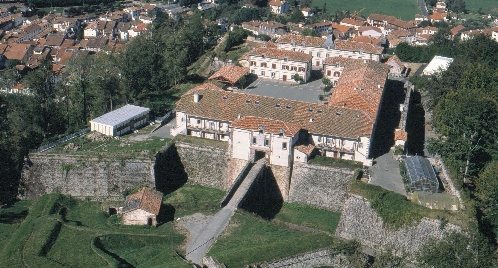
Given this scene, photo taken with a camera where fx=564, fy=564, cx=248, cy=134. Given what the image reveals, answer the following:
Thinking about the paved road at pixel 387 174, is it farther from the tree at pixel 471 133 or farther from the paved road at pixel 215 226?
the paved road at pixel 215 226

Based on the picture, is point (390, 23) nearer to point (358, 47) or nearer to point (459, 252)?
point (358, 47)

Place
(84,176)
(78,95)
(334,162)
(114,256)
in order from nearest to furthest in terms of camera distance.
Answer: (114,256), (334,162), (84,176), (78,95)

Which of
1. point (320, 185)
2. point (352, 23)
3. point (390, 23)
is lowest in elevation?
point (390, 23)

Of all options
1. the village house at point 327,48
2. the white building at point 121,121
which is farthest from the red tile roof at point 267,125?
the village house at point 327,48

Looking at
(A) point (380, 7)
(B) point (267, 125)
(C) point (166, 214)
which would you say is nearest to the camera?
(C) point (166, 214)

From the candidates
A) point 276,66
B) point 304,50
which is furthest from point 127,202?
point 304,50

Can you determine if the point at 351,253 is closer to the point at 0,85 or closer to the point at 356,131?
the point at 356,131

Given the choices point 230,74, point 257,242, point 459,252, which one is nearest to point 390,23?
point 230,74
